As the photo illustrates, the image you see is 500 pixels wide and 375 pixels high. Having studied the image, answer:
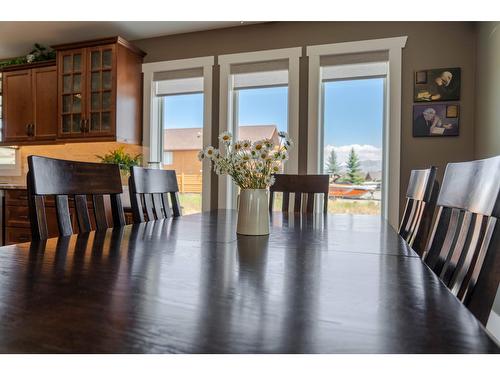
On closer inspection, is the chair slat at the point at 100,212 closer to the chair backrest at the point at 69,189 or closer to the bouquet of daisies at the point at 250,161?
the chair backrest at the point at 69,189

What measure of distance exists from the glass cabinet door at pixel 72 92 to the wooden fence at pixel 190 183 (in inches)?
45.9

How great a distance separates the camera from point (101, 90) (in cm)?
360

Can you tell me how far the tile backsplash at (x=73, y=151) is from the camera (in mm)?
3957

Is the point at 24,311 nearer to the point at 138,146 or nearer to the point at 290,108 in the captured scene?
the point at 290,108

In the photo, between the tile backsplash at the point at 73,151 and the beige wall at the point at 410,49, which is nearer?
the beige wall at the point at 410,49

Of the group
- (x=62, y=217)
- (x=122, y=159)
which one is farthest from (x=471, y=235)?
(x=122, y=159)

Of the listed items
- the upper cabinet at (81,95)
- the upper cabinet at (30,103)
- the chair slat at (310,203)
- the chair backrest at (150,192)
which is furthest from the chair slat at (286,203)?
the upper cabinet at (30,103)

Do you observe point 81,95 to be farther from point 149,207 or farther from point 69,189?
point 69,189

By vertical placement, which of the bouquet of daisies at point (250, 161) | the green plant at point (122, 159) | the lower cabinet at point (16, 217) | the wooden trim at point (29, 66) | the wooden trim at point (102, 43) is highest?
the wooden trim at point (102, 43)

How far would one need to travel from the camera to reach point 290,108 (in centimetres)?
334

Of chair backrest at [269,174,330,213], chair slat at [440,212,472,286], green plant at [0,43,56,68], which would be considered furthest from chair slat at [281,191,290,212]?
green plant at [0,43,56,68]
